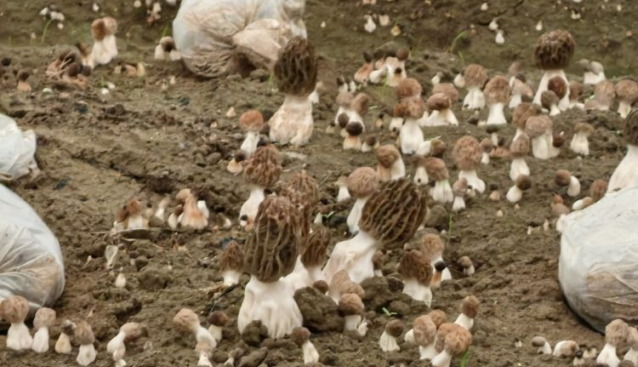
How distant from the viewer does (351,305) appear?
5.73 meters

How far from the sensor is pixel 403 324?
5.88 m

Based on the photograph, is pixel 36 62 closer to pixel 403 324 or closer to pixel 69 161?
pixel 69 161

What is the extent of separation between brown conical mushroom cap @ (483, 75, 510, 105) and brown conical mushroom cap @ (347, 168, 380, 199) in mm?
1825

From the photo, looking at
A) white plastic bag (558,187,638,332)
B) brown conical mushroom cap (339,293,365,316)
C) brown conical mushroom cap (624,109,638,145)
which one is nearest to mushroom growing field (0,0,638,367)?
brown conical mushroom cap (339,293,365,316)

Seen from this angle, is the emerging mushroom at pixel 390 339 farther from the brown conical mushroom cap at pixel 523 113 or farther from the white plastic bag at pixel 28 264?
the brown conical mushroom cap at pixel 523 113

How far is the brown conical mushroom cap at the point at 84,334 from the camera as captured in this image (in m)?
5.63

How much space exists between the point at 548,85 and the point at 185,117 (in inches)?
88.8

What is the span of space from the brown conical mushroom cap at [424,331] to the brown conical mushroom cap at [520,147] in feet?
7.14

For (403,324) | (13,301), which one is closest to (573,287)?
(403,324)

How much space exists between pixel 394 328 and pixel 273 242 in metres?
0.60

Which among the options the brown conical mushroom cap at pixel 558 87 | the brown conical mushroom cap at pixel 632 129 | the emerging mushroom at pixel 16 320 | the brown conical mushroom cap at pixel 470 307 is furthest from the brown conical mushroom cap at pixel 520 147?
the emerging mushroom at pixel 16 320

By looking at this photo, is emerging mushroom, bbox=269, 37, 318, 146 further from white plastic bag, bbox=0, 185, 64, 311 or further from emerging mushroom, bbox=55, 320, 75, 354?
emerging mushroom, bbox=55, 320, 75, 354

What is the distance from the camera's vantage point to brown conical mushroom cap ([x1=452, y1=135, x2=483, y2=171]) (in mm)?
7312

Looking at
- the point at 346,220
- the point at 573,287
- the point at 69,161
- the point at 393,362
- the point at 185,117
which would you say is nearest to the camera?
the point at 393,362
